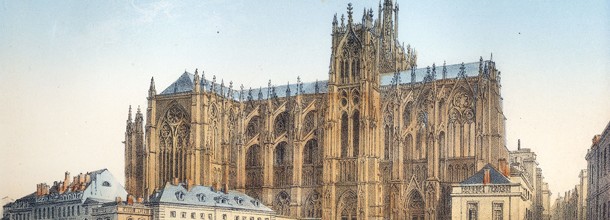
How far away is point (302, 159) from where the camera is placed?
69188 mm

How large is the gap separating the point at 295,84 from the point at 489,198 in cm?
2880

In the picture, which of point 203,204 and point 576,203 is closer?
point 203,204

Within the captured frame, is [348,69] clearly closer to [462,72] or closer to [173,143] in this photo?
[462,72]

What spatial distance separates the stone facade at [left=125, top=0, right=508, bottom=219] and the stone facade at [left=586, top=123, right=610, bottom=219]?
14.4 metres

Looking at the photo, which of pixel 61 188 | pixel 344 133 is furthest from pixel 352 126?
pixel 61 188

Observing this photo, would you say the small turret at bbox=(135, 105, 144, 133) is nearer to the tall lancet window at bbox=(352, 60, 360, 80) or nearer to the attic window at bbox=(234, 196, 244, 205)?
the attic window at bbox=(234, 196, 244, 205)

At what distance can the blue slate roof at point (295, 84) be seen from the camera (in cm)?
6644

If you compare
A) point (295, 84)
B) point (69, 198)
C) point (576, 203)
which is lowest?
point (576, 203)

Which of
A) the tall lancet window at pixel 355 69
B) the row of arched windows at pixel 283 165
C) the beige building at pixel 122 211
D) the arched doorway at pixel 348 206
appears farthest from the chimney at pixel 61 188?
the tall lancet window at pixel 355 69

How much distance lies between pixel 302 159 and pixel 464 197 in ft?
66.2

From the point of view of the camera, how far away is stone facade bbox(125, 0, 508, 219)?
63094 mm

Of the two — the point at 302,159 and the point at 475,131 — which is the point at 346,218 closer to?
the point at 302,159

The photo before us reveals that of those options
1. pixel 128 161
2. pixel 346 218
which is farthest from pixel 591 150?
pixel 128 161

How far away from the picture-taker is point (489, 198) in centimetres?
5144
